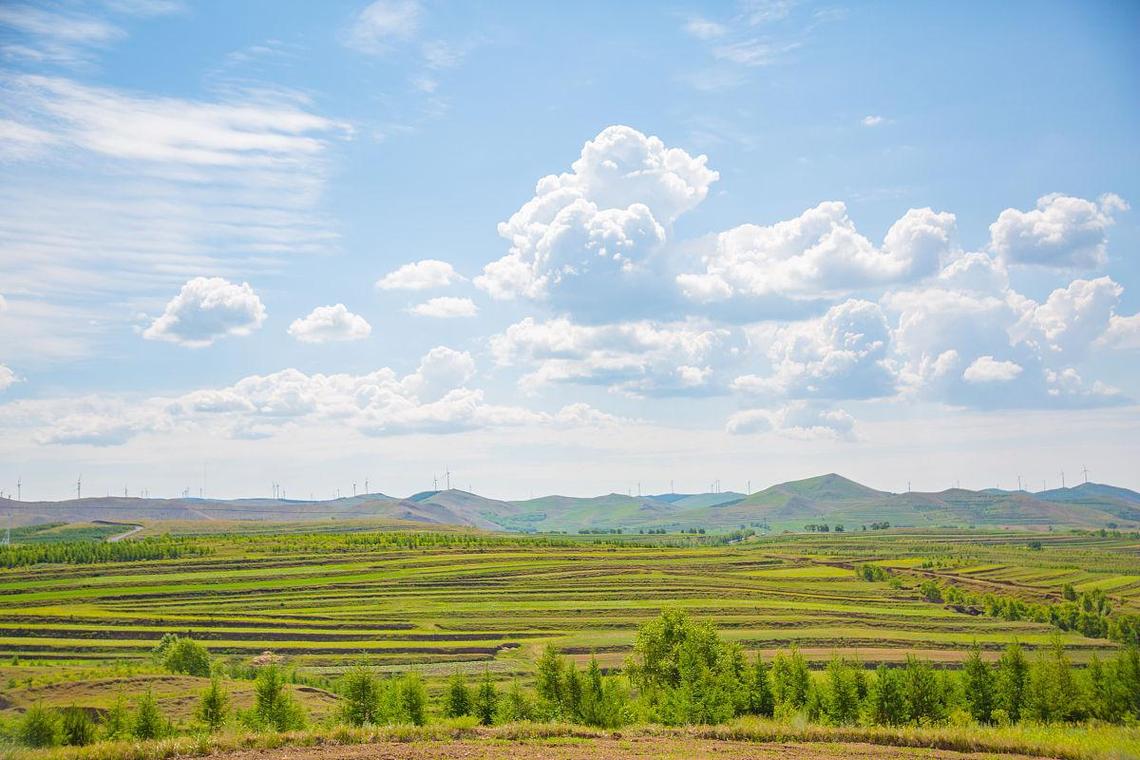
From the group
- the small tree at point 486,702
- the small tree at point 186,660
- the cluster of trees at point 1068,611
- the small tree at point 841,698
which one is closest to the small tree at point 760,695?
the small tree at point 841,698

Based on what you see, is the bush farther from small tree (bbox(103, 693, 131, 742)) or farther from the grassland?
the grassland

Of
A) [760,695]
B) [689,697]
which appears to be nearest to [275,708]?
[689,697]

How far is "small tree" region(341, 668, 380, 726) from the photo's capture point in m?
64.8

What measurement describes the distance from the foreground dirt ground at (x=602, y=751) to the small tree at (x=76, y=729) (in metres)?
24.9

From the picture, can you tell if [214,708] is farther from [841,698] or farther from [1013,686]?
[1013,686]

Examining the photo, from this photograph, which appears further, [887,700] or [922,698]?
[922,698]

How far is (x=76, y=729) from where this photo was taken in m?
49.9

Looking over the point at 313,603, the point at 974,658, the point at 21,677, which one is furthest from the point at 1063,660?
the point at 313,603

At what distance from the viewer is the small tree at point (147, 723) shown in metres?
57.1

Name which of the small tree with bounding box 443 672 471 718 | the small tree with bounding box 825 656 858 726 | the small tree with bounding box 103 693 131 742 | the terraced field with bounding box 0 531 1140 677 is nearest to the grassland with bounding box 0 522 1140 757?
the terraced field with bounding box 0 531 1140 677

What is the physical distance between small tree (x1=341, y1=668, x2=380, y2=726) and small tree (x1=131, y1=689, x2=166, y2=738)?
12.8 meters

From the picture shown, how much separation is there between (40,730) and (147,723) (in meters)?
10.7

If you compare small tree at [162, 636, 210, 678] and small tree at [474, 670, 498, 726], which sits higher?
small tree at [474, 670, 498, 726]

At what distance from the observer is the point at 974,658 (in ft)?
281
